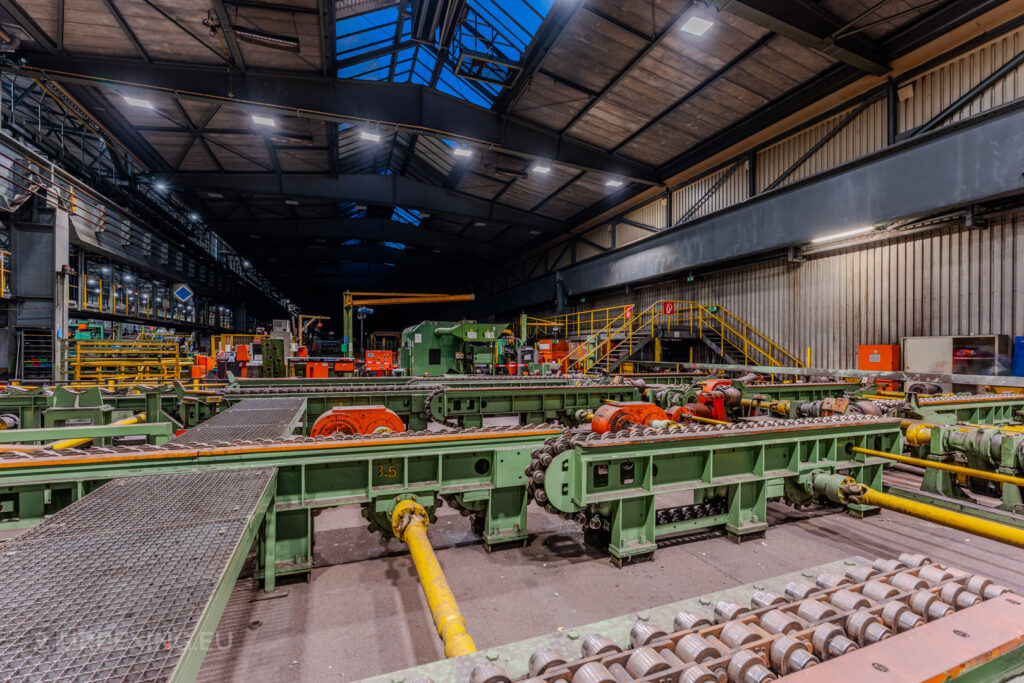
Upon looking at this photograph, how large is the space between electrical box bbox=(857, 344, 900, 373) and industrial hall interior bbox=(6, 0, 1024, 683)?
0.22 m

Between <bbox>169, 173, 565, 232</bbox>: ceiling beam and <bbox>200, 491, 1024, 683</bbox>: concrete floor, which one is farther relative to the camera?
<bbox>169, 173, 565, 232</bbox>: ceiling beam

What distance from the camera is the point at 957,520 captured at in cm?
257

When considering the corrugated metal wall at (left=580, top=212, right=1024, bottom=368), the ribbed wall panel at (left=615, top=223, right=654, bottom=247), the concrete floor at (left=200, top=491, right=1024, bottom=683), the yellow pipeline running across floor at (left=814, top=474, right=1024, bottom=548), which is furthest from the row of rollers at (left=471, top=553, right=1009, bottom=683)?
the ribbed wall panel at (left=615, top=223, right=654, bottom=247)

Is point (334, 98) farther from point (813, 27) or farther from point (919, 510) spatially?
point (919, 510)

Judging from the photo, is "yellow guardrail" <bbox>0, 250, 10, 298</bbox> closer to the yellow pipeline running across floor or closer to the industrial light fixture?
the industrial light fixture

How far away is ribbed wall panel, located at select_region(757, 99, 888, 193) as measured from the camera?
32.8ft

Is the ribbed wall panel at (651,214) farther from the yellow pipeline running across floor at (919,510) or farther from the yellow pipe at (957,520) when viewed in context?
the yellow pipe at (957,520)

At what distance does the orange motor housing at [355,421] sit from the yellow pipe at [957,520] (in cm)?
416

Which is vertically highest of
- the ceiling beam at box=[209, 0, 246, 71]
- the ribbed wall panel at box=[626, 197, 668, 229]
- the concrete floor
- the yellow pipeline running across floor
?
the ceiling beam at box=[209, 0, 246, 71]

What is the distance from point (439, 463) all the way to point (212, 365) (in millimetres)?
14462

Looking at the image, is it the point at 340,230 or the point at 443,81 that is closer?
the point at 443,81

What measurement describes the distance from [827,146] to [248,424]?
14.0 metres

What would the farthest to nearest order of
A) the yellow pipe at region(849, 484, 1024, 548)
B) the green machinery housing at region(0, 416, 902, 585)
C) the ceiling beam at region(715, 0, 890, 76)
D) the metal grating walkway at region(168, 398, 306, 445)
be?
the ceiling beam at region(715, 0, 890, 76), the metal grating walkway at region(168, 398, 306, 445), the green machinery housing at region(0, 416, 902, 585), the yellow pipe at region(849, 484, 1024, 548)

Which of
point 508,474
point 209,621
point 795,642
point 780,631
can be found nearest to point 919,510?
point 780,631
